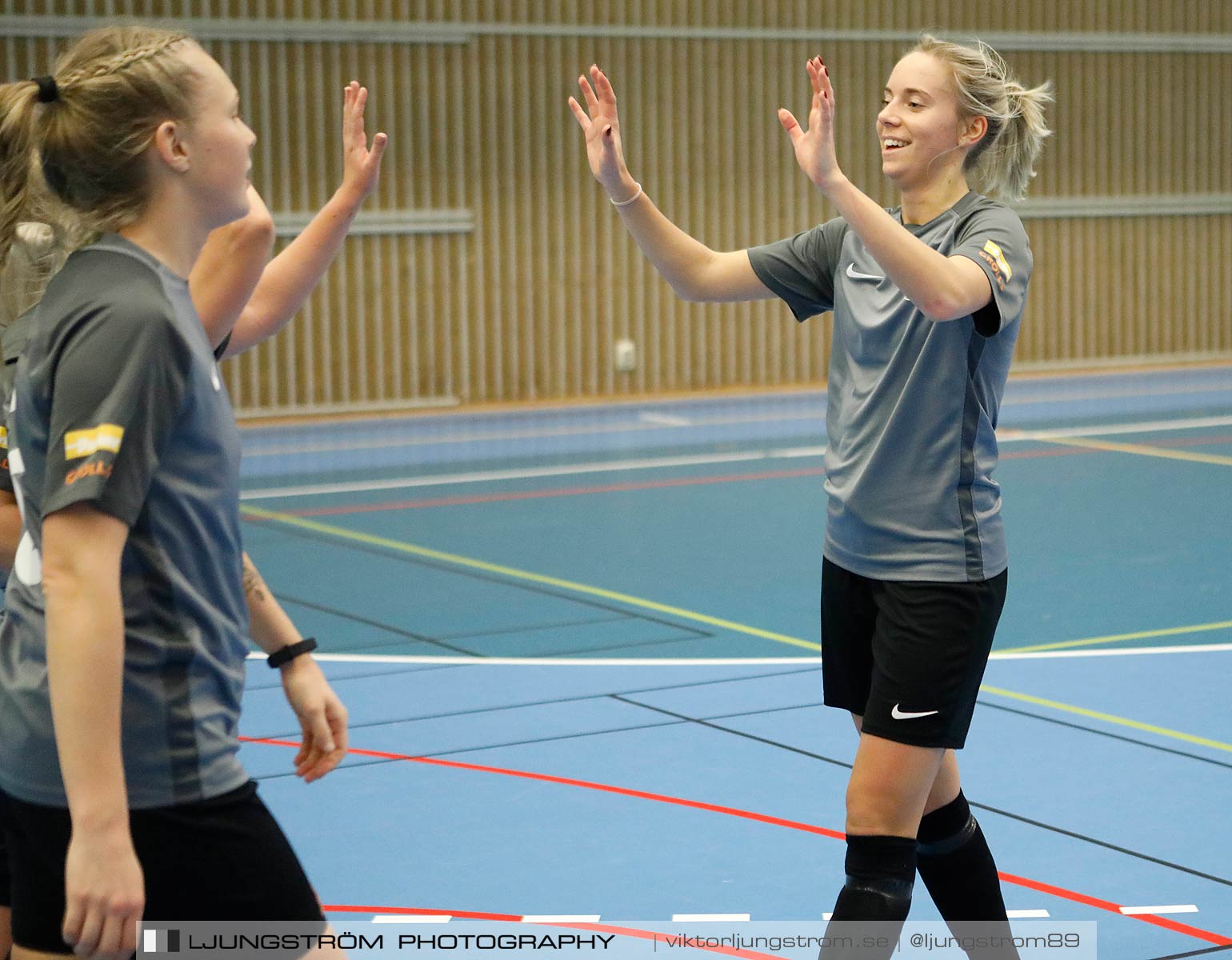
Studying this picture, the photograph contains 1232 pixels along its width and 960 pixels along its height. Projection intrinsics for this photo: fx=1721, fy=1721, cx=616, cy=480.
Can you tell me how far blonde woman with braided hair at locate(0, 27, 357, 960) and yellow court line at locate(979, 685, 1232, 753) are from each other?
347 cm

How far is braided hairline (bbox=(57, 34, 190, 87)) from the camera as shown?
182cm

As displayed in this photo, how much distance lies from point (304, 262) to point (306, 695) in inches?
29.1

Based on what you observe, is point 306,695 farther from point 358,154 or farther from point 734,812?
point 734,812

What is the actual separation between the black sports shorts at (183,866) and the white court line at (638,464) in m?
7.72

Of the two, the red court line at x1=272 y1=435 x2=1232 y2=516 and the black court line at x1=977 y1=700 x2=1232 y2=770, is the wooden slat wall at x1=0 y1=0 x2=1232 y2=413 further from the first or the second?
the black court line at x1=977 y1=700 x2=1232 y2=770

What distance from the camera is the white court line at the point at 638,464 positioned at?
9.95 m

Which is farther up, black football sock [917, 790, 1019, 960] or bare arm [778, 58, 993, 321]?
bare arm [778, 58, 993, 321]

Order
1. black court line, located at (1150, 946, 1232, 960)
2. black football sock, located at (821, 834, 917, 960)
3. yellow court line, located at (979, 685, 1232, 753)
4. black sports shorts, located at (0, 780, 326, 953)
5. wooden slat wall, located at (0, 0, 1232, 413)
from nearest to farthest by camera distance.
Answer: black sports shorts, located at (0, 780, 326, 953), black football sock, located at (821, 834, 917, 960), black court line, located at (1150, 946, 1232, 960), yellow court line, located at (979, 685, 1232, 753), wooden slat wall, located at (0, 0, 1232, 413)

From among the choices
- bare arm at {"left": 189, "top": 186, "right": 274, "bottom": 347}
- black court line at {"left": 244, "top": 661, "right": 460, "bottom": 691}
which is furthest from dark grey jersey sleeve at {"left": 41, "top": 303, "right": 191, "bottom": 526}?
black court line at {"left": 244, "top": 661, "right": 460, "bottom": 691}

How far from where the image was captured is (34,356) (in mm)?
1799

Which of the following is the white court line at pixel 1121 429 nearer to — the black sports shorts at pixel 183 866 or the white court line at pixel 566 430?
the white court line at pixel 566 430

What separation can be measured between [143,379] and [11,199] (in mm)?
673

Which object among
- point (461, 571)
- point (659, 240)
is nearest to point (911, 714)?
point (659, 240)

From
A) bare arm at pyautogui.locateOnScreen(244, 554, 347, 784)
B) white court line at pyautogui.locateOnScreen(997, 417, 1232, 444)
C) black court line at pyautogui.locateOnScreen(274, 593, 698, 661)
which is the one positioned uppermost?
bare arm at pyautogui.locateOnScreen(244, 554, 347, 784)
